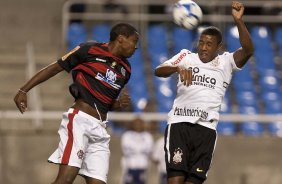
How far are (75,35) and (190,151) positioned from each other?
34.5 feet

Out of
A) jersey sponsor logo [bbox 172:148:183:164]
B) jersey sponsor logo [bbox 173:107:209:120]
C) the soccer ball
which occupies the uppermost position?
the soccer ball

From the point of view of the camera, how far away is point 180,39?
21.9 m

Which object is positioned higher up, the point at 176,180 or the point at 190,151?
the point at 190,151

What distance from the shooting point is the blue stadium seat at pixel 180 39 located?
853 inches

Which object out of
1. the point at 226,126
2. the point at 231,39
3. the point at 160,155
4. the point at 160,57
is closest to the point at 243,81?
the point at 231,39

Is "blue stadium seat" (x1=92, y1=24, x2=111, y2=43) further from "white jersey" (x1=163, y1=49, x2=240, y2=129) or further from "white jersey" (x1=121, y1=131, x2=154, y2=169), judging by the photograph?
"white jersey" (x1=163, y1=49, x2=240, y2=129)

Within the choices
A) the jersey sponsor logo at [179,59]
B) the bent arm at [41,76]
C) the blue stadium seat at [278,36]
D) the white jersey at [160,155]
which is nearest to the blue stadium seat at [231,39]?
the blue stadium seat at [278,36]

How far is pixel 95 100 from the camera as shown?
11.0m

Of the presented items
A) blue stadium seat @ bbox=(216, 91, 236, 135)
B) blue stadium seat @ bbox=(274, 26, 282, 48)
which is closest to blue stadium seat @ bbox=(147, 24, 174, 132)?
blue stadium seat @ bbox=(216, 91, 236, 135)

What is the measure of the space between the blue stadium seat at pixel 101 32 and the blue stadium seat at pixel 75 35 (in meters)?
0.20

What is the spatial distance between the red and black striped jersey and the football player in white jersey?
26.3 inches

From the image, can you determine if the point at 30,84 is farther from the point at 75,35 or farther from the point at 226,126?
the point at 75,35

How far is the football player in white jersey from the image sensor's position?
1138 centimetres

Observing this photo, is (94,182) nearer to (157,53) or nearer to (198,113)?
(198,113)
